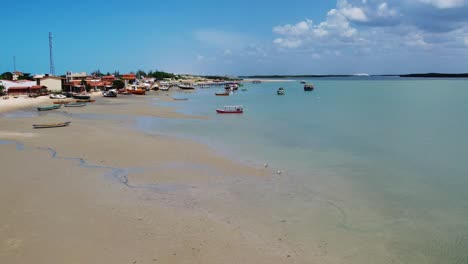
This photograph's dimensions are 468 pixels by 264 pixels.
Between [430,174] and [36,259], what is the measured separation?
14.6 metres

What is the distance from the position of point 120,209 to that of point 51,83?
66.3 meters

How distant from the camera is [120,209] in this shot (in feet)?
34.6

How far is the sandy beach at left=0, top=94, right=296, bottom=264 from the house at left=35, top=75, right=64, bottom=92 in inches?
2108

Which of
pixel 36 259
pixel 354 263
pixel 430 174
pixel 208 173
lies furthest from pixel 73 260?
pixel 430 174

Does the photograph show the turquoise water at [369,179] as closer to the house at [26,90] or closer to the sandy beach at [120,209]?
the sandy beach at [120,209]

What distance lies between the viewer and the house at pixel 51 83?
67.2 metres

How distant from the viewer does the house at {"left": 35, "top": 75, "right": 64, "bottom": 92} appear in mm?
67188

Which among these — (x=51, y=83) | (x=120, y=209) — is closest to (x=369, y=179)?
(x=120, y=209)

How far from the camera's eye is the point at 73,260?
25.6 feet

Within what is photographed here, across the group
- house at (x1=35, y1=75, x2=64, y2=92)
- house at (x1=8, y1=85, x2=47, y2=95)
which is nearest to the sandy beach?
house at (x1=8, y1=85, x2=47, y2=95)

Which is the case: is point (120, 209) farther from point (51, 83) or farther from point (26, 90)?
point (51, 83)

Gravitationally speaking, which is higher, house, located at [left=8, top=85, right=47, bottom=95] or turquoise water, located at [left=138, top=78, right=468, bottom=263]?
house, located at [left=8, top=85, right=47, bottom=95]

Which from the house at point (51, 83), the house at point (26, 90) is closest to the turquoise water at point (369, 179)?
the house at point (26, 90)

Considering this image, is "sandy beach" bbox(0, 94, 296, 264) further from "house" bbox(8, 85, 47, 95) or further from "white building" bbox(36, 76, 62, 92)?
"white building" bbox(36, 76, 62, 92)
